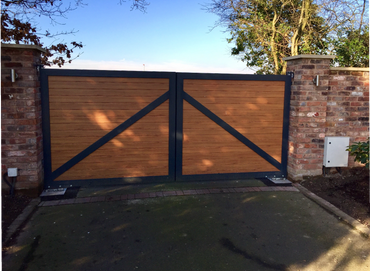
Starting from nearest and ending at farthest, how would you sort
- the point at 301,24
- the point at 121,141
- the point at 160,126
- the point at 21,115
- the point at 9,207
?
1. the point at 9,207
2. the point at 21,115
3. the point at 121,141
4. the point at 160,126
5. the point at 301,24

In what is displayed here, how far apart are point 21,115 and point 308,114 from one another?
187 inches

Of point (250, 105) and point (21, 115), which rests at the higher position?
point (250, 105)

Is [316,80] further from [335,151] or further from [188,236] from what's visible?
[188,236]

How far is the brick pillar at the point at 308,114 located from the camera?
5332 mm

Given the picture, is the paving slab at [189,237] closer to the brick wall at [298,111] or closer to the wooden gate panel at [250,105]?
the brick wall at [298,111]

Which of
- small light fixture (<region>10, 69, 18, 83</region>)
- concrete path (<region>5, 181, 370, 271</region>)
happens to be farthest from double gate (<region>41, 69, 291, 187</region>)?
concrete path (<region>5, 181, 370, 271</region>)

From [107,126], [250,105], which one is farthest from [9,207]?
[250,105]

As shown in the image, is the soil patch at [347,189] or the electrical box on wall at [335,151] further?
the electrical box on wall at [335,151]

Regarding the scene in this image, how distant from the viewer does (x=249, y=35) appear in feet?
38.1

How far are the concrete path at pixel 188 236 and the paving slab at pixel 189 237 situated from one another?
0.4 inches

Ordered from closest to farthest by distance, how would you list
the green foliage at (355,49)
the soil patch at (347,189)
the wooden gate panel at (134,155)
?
the soil patch at (347,189)
the wooden gate panel at (134,155)
the green foliage at (355,49)

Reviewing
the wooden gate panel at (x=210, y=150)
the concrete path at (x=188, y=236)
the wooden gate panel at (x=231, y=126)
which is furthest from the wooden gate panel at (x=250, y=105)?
the concrete path at (x=188, y=236)

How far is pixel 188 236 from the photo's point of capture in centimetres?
356

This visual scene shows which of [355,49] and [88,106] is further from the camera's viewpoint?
[355,49]
